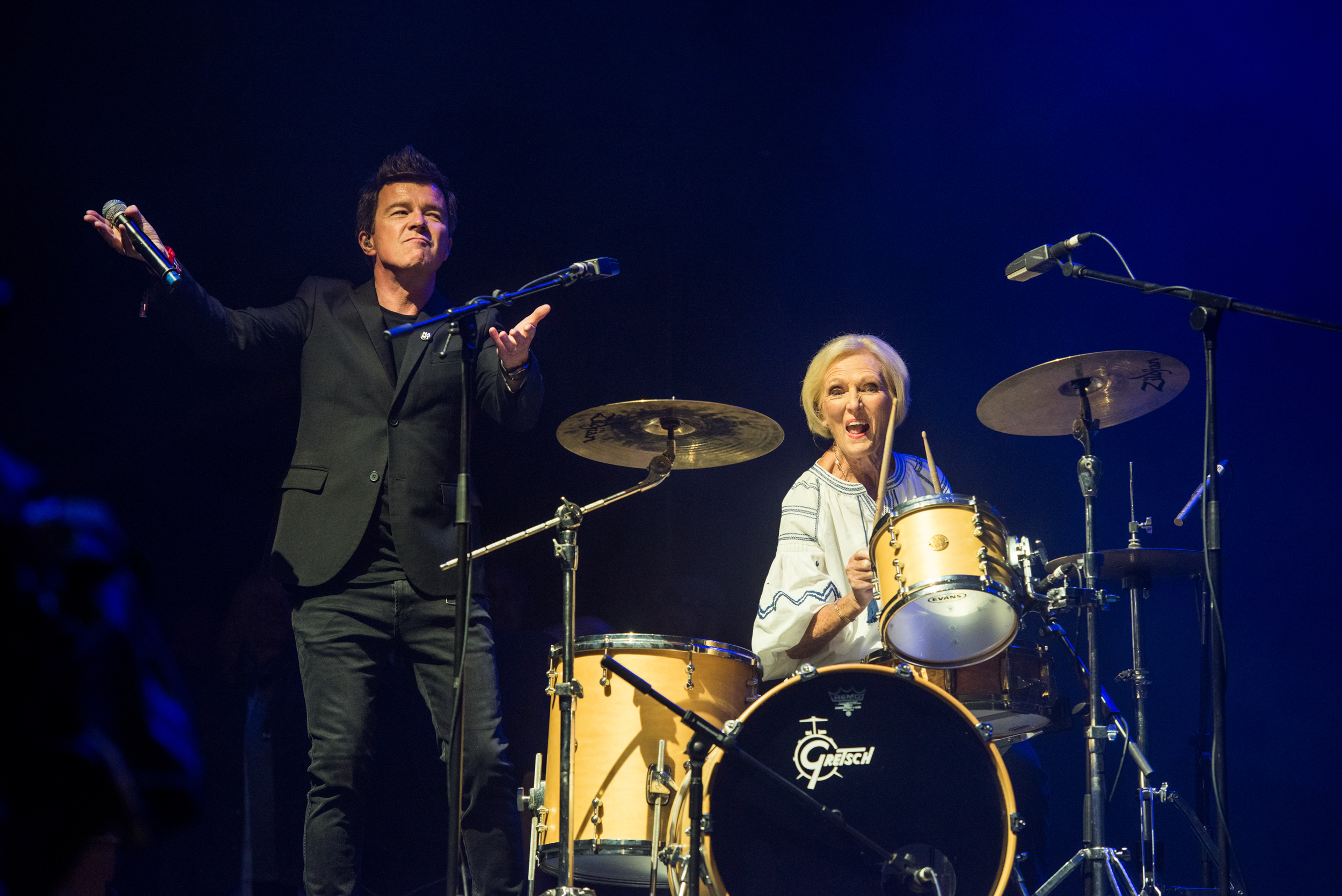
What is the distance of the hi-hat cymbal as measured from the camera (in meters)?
3.66

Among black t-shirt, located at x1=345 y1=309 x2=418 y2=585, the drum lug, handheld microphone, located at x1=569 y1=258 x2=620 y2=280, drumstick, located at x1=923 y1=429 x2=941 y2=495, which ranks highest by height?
handheld microphone, located at x1=569 y1=258 x2=620 y2=280

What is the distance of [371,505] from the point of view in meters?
3.29

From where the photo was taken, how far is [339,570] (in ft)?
10.6

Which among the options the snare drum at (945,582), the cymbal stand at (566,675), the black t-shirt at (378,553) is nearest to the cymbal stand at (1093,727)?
the snare drum at (945,582)

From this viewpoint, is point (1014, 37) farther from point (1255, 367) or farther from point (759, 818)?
point (759, 818)

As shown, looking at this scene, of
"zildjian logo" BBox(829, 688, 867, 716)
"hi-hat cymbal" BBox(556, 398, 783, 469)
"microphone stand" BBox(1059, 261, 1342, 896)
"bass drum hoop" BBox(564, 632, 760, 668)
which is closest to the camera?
"microphone stand" BBox(1059, 261, 1342, 896)

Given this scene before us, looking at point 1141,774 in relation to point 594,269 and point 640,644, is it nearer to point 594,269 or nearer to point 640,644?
point 640,644

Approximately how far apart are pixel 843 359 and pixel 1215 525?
179 centimetres

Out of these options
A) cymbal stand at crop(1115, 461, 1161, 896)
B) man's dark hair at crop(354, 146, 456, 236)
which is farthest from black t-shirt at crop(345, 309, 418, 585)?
cymbal stand at crop(1115, 461, 1161, 896)

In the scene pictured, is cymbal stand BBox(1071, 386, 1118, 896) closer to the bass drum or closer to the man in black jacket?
the bass drum

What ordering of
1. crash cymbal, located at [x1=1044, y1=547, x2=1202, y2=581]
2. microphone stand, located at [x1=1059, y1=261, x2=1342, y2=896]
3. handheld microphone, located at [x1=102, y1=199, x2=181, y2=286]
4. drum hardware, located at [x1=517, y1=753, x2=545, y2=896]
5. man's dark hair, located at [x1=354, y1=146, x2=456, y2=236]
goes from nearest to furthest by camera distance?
microphone stand, located at [x1=1059, y1=261, x2=1342, y2=896], handheld microphone, located at [x1=102, y1=199, x2=181, y2=286], drum hardware, located at [x1=517, y1=753, x2=545, y2=896], man's dark hair, located at [x1=354, y1=146, x2=456, y2=236], crash cymbal, located at [x1=1044, y1=547, x2=1202, y2=581]

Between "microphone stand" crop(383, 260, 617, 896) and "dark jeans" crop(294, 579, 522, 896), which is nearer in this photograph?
"microphone stand" crop(383, 260, 617, 896)

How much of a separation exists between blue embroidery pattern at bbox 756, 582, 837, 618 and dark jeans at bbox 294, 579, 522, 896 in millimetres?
975

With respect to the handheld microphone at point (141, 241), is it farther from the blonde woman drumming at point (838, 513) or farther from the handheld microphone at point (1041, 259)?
the handheld microphone at point (1041, 259)
